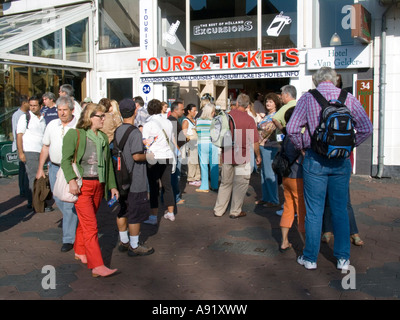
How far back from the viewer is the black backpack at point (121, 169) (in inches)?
197

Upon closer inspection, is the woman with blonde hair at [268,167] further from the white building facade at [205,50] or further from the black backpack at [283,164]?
the white building facade at [205,50]

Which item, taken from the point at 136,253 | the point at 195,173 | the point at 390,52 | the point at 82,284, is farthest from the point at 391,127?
the point at 82,284

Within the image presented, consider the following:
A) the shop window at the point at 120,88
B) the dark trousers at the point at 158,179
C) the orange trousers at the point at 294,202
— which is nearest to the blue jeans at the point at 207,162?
the dark trousers at the point at 158,179

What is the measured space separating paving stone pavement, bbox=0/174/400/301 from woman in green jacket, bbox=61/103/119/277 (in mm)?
304

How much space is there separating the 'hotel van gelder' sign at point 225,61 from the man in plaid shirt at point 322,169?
7409 millimetres

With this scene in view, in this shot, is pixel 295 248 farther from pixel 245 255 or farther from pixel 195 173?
pixel 195 173

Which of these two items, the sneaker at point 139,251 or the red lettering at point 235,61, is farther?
the red lettering at point 235,61

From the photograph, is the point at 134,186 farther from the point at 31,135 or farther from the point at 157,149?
the point at 31,135

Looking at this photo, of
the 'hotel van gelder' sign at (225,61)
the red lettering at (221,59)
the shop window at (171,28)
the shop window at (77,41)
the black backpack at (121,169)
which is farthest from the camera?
the shop window at (77,41)

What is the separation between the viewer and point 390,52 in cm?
1003

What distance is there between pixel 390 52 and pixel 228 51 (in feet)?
14.9

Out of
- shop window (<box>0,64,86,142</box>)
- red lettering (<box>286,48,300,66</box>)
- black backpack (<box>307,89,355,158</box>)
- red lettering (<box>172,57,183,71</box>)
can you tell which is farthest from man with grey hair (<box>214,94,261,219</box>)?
shop window (<box>0,64,86,142</box>)

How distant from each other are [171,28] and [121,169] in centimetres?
981

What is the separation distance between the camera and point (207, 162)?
348 inches
